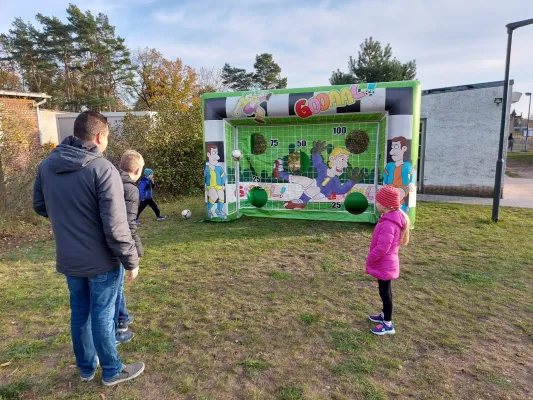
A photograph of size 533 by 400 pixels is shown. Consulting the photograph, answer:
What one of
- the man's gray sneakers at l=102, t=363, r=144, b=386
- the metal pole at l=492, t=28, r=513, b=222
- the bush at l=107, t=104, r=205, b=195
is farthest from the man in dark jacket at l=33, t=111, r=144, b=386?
the bush at l=107, t=104, r=205, b=195

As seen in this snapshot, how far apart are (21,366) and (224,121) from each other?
220 inches

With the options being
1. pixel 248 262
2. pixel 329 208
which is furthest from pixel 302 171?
pixel 248 262

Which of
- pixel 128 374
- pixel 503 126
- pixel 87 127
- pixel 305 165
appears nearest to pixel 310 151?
pixel 305 165

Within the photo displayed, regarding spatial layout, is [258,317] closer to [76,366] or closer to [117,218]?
[76,366]

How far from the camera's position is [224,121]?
24.3 feet

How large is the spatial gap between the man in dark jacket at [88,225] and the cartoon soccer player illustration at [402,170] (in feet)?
17.1

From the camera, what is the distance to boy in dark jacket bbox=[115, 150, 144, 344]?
307 cm

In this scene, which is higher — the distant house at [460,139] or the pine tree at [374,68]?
the pine tree at [374,68]

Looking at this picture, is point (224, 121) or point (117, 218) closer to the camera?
point (117, 218)

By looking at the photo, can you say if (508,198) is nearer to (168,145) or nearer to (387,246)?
(387,246)

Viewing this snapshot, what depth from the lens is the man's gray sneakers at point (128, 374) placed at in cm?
256

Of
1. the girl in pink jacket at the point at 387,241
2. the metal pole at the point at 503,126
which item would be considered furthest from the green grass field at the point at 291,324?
the metal pole at the point at 503,126

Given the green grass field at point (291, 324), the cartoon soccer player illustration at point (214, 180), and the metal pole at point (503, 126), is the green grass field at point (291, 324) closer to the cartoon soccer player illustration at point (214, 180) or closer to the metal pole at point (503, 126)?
the metal pole at point (503, 126)

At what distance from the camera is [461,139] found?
34.7ft
